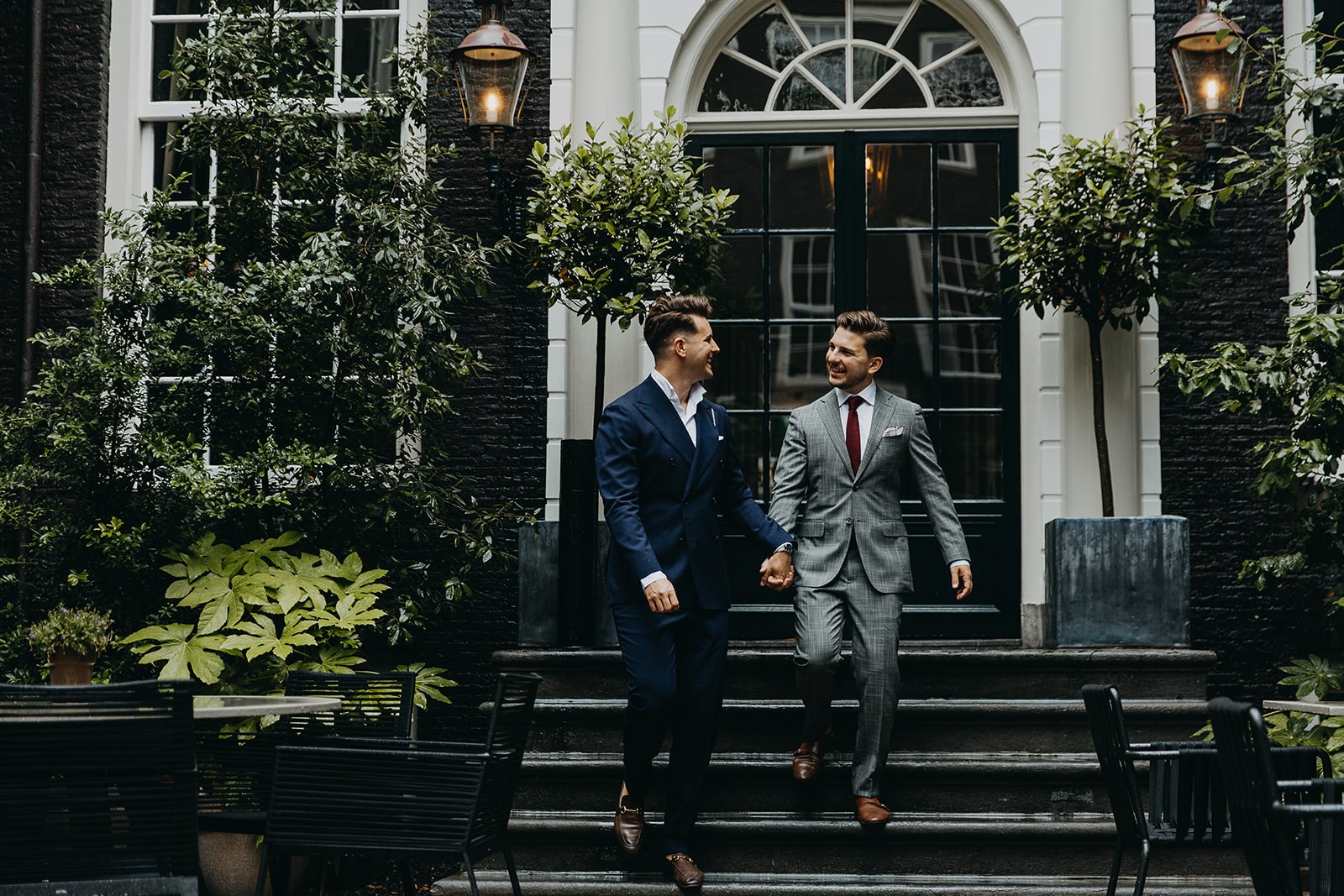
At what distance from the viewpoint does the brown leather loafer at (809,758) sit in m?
5.56

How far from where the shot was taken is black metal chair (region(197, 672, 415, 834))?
5.13 meters

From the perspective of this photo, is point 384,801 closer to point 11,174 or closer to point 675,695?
point 675,695

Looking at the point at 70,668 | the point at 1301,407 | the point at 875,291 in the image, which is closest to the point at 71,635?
the point at 70,668

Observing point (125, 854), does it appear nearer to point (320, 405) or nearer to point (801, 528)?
point (801, 528)

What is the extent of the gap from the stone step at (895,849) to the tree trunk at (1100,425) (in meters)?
1.73

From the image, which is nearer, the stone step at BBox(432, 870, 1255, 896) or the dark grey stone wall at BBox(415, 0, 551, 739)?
the stone step at BBox(432, 870, 1255, 896)

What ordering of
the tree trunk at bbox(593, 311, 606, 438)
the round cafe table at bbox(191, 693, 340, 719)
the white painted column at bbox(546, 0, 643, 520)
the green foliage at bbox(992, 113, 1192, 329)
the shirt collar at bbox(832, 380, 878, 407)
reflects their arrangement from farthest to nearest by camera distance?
the white painted column at bbox(546, 0, 643, 520) < the tree trunk at bbox(593, 311, 606, 438) < the green foliage at bbox(992, 113, 1192, 329) < the shirt collar at bbox(832, 380, 878, 407) < the round cafe table at bbox(191, 693, 340, 719)

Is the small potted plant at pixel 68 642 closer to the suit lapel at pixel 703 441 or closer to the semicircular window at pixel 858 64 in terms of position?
the suit lapel at pixel 703 441

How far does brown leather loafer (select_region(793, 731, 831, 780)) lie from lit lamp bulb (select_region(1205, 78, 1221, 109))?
358 cm

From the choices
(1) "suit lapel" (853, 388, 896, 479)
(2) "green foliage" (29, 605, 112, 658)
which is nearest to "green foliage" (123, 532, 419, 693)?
(2) "green foliage" (29, 605, 112, 658)

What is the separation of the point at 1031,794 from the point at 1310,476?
1.99 meters

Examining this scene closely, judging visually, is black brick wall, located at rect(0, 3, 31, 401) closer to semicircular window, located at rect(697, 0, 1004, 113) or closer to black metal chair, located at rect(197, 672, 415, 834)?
black metal chair, located at rect(197, 672, 415, 834)

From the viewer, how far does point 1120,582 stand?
21.4 ft

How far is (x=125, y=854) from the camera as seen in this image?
3.25 metres
